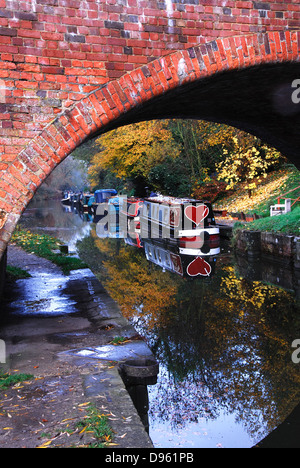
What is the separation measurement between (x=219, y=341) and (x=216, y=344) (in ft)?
0.51

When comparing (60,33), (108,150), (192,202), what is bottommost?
(192,202)

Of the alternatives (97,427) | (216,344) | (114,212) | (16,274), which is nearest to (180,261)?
(16,274)

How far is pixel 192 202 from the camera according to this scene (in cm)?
1611

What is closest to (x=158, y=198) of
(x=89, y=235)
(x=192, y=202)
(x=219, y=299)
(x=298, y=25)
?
(x=192, y=202)

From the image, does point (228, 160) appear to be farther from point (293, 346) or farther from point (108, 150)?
point (293, 346)

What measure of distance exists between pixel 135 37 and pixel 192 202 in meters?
11.5

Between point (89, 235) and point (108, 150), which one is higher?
point (108, 150)

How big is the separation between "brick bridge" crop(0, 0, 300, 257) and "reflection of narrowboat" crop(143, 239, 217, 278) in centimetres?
774

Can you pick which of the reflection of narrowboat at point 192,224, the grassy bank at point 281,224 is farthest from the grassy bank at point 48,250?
the grassy bank at point 281,224

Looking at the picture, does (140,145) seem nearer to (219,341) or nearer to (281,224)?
(281,224)

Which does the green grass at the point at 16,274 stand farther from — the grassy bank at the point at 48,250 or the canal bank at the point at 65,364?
the canal bank at the point at 65,364

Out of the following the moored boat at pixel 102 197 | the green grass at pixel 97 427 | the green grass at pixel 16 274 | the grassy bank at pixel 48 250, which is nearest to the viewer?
the green grass at pixel 97 427

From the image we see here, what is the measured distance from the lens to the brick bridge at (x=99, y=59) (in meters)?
4.44

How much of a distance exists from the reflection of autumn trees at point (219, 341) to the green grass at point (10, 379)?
1641 mm
